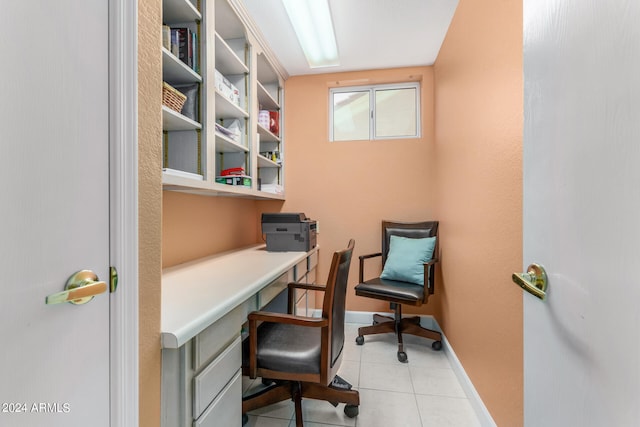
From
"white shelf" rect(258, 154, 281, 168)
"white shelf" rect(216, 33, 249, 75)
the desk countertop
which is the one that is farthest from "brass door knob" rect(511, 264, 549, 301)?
"white shelf" rect(258, 154, 281, 168)

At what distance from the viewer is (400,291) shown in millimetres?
2197

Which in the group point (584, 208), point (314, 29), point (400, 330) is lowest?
point (400, 330)

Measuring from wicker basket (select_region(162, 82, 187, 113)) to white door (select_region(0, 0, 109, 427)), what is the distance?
2.15 ft

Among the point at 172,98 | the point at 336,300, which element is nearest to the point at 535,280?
the point at 336,300

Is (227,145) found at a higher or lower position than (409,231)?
higher

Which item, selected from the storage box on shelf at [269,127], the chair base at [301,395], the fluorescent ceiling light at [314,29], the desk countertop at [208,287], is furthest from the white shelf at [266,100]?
the chair base at [301,395]

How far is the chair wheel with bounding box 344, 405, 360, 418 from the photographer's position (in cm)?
152

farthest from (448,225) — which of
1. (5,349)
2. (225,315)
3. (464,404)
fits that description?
(5,349)

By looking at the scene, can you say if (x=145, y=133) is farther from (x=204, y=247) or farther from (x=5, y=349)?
(x=204, y=247)

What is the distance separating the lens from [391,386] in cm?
181

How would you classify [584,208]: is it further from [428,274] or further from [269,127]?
[269,127]

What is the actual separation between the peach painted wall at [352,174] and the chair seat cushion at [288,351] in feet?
4.87

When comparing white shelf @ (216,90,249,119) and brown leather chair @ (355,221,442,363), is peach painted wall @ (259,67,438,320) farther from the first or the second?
white shelf @ (216,90,249,119)

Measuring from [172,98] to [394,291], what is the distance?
2.01 meters
